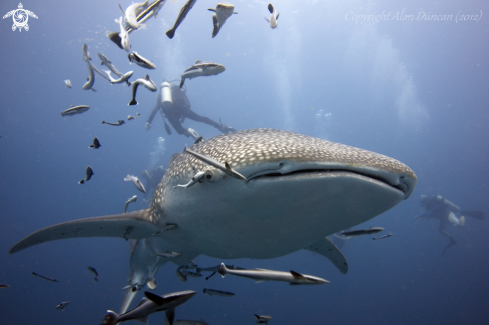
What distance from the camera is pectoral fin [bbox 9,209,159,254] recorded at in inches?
114

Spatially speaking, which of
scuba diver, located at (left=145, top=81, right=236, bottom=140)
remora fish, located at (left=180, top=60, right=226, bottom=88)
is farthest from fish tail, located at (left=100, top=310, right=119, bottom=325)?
scuba diver, located at (left=145, top=81, right=236, bottom=140)

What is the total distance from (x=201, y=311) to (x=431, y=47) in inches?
3471

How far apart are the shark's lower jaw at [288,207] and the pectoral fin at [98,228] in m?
0.63

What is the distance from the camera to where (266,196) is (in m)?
1.74

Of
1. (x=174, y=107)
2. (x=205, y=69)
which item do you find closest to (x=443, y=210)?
(x=174, y=107)

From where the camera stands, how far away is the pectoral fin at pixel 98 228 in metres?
2.88

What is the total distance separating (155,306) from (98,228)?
1.98 meters

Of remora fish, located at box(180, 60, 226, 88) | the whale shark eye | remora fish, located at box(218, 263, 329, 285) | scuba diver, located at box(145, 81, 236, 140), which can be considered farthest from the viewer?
scuba diver, located at box(145, 81, 236, 140)

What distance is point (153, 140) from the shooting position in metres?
127

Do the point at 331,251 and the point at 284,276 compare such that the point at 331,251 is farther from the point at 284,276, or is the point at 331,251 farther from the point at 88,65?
the point at 88,65

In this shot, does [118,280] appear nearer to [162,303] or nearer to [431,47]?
[162,303]

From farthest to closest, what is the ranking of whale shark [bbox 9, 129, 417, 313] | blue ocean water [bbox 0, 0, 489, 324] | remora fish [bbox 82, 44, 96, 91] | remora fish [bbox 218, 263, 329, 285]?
blue ocean water [bbox 0, 0, 489, 324] → remora fish [bbox 82, 44, 96, 91] → whale shark [bbox 9, 129, 417, 313] → remora fish [bbox 218, 263, 329, 285]

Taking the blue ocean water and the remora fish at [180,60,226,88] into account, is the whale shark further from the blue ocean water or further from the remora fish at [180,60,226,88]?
the blue ocean water

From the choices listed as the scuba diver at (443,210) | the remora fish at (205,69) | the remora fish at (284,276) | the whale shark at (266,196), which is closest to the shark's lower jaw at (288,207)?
the whale shark at (266,196)
